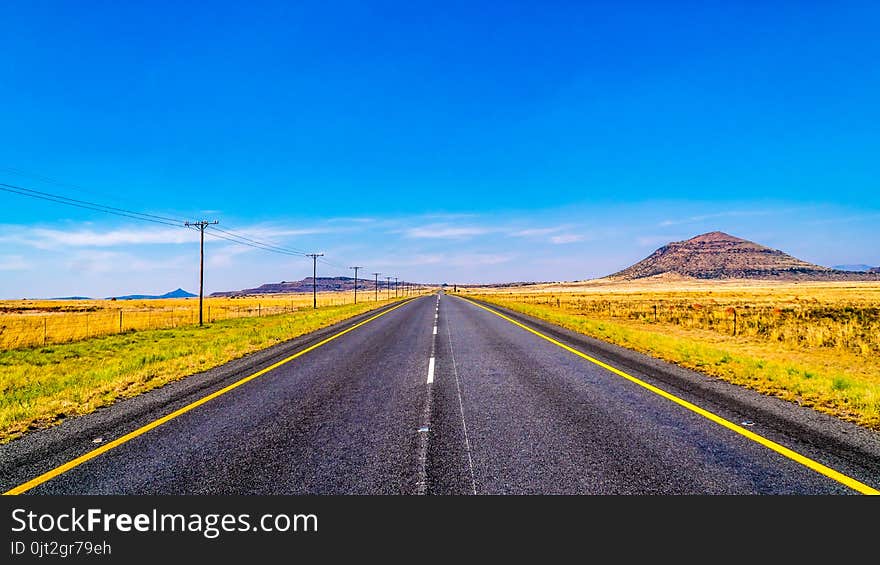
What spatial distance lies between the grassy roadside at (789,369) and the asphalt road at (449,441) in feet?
2.04

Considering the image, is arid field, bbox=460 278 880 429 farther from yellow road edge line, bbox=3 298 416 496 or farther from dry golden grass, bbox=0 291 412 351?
dry golden grass, bbox=0 291 412 351

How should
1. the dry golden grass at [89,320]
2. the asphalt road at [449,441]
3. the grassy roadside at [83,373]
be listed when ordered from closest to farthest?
the asphalt road at [449,441] < the grassy roadside at [83,373] < the dry golden grass at [89,320]

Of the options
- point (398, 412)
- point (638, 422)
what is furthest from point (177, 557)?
point (638, 422)

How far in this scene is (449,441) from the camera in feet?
17.3

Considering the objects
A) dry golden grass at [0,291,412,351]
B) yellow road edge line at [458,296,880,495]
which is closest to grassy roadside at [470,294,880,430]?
yellow road edge line at [458,296,880,495]

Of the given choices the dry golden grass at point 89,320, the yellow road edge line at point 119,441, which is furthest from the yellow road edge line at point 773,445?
the dry golden grass at point 89,320

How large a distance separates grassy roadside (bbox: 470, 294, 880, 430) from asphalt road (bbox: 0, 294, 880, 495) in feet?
2.04

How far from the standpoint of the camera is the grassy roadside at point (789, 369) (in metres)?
6.97

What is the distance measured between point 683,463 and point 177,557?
470cm

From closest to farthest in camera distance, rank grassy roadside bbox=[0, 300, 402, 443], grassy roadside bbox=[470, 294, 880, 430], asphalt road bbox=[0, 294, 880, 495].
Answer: asphalt road bbox=[0, 294, 880, 495] < grassy roadside bbox=[0, 300, 402, 443] < grassy roadside bbox=[470, 294, 880, 430]

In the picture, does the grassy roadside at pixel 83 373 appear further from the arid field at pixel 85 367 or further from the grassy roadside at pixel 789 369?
the grassy roadside at pixel 789 369

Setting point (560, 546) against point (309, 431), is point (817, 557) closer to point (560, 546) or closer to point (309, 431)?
point (560, 546)

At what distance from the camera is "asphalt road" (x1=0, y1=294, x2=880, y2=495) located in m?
4.07

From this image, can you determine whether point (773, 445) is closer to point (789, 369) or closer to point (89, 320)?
point (789, 369)
